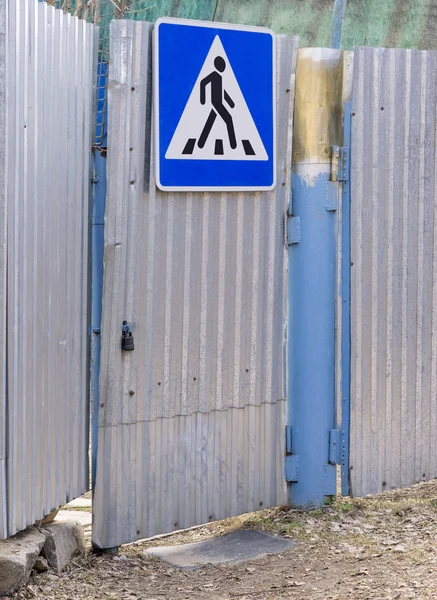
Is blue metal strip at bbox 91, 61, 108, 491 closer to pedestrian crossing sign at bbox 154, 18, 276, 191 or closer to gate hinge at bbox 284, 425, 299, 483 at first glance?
pedestrian crossing sign at bbox 154, 18, 276, 191

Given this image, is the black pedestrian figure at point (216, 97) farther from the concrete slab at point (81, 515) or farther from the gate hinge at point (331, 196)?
the concrete slab at point (81, 515)

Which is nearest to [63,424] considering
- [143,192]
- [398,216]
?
[143,192]

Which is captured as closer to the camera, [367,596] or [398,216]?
[367,596]

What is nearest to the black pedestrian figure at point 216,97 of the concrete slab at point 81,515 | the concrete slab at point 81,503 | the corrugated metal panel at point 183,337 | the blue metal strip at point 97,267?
the corrugated metal panel at point 183,337

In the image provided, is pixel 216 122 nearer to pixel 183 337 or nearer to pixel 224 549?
pixel 183 337

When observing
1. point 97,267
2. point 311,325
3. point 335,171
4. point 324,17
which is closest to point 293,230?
point 335,171

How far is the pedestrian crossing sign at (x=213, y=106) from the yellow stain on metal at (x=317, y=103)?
0.24m

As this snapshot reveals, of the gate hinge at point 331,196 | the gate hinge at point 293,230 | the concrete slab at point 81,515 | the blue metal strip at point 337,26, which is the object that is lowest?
the concrete slab at point 81,515

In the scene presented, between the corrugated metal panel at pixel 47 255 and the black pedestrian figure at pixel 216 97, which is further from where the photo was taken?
the black pedestrian figure at pixel 216 97

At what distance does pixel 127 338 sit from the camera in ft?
16.1

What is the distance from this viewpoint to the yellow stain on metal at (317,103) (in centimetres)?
552

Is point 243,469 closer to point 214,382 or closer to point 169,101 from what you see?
point 214,382

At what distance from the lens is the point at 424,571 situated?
188 inches

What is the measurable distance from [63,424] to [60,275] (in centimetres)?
67
